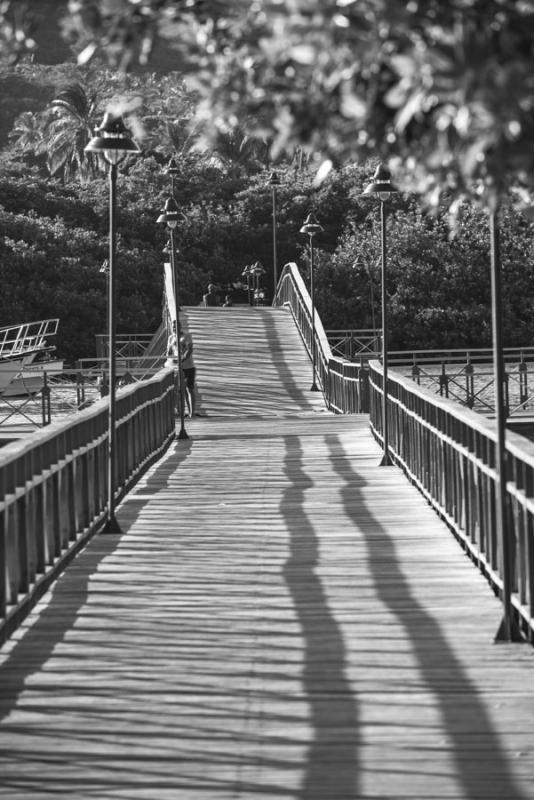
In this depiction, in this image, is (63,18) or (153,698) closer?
(63,18)

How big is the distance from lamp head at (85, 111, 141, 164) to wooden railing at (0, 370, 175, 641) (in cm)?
222

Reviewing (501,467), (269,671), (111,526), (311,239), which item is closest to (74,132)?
(311,239)

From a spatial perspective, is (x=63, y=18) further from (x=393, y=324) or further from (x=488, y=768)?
(x=393, y=324)

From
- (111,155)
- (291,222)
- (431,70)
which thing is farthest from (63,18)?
(291,222)

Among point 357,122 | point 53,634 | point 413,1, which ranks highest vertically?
point 413,1

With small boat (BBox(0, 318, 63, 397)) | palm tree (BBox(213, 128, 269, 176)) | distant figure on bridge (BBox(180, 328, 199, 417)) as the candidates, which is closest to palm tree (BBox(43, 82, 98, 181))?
palm tree (BBox(213, 128, 269, 176))

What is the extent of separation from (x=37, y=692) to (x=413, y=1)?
170 inches

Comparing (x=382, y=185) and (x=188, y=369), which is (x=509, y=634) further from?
(x=188, y=369)

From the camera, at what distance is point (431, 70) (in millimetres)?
3299

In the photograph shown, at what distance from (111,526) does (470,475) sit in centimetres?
352

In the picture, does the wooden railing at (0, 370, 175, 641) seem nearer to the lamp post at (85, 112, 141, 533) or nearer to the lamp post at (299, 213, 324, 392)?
the lamp post at (85, 112, 141, 533)

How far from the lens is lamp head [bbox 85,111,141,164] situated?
12.4m

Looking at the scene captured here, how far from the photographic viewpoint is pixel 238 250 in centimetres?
7131

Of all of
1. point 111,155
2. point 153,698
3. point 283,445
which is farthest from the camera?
point 283,445
